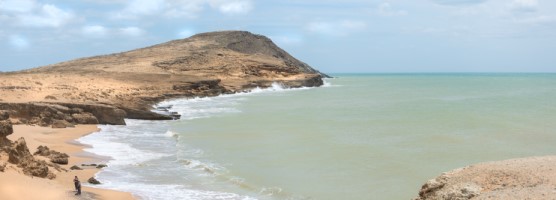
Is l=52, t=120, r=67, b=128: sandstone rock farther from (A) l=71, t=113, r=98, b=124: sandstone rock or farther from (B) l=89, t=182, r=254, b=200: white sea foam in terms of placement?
(B) l=89, t=182, r=254, b=200: white sea foam

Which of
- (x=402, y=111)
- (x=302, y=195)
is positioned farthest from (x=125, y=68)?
(x=302, y=195)

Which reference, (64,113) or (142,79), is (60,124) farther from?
(142,79)

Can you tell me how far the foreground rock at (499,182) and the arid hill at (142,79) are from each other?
21.9 metres

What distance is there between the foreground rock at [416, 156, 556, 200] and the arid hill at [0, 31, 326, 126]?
2192cm

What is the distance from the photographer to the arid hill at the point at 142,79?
29484 mm

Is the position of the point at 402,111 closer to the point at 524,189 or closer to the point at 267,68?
the point at 524,189

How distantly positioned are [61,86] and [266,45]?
59057mm

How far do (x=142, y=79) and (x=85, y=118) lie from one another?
31842 millimetres

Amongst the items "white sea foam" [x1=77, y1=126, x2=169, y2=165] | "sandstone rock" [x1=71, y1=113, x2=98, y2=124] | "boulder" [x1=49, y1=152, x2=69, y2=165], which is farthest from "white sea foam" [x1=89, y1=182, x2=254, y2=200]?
"sandstone rock" [x1=71, y1=113, x2=98, y2=124]

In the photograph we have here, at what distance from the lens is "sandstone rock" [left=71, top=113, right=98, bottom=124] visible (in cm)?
2844

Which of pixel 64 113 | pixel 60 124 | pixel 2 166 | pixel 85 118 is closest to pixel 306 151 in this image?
pixel 2 166

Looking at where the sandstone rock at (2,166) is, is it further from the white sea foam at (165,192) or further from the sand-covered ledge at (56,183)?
the white sea foam at (165,192)

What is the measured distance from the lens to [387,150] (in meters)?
20.4

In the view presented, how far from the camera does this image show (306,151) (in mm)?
20688
